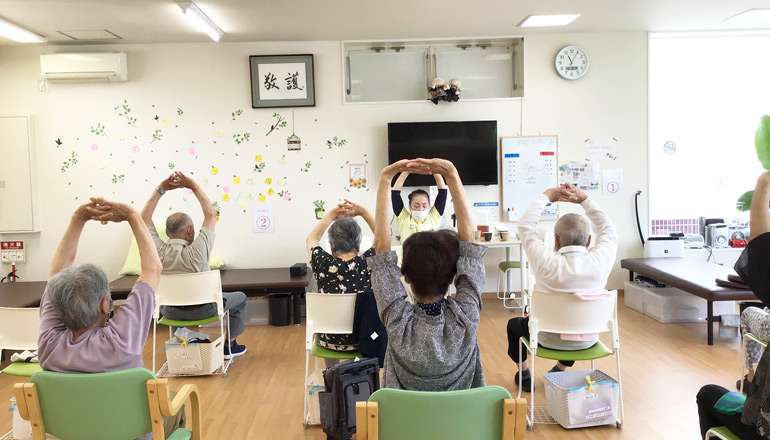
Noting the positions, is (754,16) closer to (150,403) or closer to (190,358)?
(190,358)

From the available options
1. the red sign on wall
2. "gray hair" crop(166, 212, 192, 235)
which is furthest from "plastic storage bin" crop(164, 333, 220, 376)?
the red sign on wall

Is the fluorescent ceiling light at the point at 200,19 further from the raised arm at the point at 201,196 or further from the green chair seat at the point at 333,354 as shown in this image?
the green chair seat at the point at 333,354

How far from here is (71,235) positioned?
2.32 meters

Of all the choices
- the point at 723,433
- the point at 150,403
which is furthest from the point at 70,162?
the point at 723,433

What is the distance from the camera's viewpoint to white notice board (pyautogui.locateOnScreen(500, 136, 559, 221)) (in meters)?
6.09

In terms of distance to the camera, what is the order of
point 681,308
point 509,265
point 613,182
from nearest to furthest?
point 681,308
point 509,265
point 613,182

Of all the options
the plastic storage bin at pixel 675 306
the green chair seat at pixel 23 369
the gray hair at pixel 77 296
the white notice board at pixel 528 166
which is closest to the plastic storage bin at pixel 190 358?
the green chair seat at pixel 23 369

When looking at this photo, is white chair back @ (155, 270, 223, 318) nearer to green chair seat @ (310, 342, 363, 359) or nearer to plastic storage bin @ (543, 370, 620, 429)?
green chair seat @ (310, 342, 363, 359)

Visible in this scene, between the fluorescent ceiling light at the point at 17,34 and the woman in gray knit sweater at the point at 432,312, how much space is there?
4.91m

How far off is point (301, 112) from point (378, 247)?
4.31 meters

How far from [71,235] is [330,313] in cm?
129

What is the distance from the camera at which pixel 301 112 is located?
6.00 metres

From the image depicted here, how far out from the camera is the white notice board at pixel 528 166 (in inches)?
240

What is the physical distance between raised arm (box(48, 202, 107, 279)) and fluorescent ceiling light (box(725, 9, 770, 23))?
594 cm
